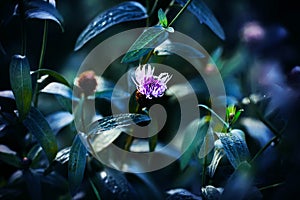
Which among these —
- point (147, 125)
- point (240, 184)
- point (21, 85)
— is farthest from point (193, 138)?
point (21, 85)

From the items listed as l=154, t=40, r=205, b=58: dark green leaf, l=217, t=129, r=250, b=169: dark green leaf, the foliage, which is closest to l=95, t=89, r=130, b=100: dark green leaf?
the foliage

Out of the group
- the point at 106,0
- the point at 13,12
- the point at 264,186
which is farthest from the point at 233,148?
the point at 106,0

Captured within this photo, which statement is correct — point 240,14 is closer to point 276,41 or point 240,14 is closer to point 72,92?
point 276,41

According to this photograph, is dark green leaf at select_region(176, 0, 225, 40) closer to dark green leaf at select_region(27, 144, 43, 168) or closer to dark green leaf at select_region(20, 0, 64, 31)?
dark green leaf at select_region(20, 0, 64, 31)

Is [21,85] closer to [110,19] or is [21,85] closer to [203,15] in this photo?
[110,19]

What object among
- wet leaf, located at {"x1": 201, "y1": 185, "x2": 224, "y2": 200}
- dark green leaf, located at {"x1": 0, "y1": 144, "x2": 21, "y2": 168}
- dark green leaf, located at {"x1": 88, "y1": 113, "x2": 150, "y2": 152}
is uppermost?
dark green leaf, located at {"x1": 88, "y1": 113, "x2": 150, "y2": 152}

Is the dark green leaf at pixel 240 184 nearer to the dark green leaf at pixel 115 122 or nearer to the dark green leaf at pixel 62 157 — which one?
the dark green leaf at pixel 115 122

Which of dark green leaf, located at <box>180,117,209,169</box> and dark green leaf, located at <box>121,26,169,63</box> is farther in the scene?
dark green leaf, located at <box>180,117,209,169</box>
